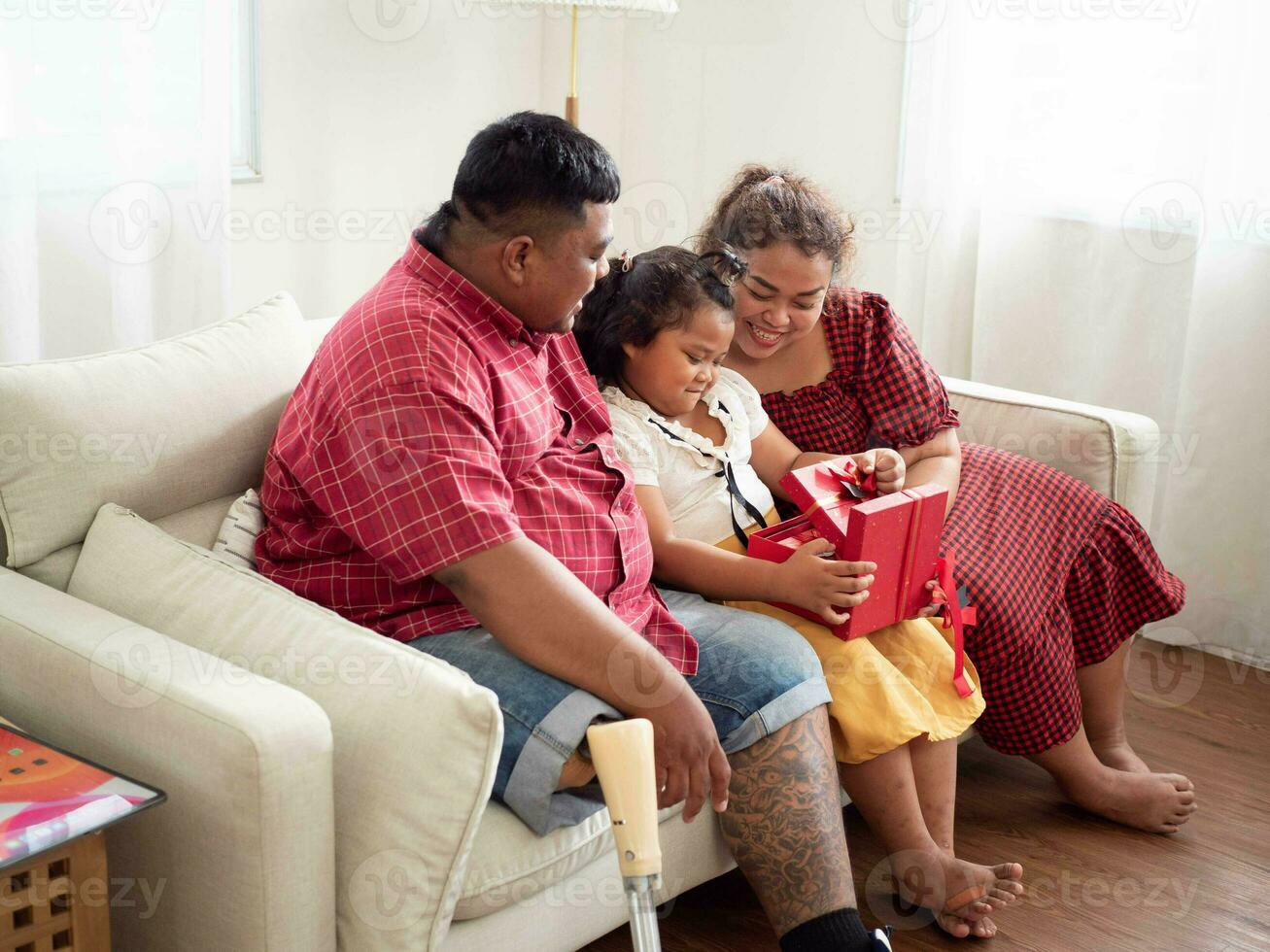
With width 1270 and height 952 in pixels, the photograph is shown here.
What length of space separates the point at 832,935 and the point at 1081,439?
3.36 ft

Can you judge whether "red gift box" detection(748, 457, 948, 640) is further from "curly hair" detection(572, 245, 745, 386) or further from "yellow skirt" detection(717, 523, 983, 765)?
"curly hair" detection(572, 245, 745, 386)

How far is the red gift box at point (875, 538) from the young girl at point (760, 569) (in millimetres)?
27

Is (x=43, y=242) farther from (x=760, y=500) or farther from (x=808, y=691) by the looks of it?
(x=808, y=691)

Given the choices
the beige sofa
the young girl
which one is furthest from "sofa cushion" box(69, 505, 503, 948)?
the young girl

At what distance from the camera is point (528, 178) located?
148 centimetres

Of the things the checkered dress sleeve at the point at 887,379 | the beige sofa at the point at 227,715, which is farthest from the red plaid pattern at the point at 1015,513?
the beige sofa at the point at 227,715

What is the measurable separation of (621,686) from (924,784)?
578mm

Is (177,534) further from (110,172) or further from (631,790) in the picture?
(110,172)

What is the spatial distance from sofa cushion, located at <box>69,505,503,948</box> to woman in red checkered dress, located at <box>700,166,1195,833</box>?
0.87 metres

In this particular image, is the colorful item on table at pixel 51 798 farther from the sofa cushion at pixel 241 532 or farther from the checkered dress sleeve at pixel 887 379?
the checkered dress sleeve at pixel 887 379

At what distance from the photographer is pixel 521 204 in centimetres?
149

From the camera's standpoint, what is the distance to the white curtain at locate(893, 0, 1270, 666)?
101 inches

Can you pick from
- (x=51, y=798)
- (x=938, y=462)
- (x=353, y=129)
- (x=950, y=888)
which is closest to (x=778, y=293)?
(x=938, y=462)

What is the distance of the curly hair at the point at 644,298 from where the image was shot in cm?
172
